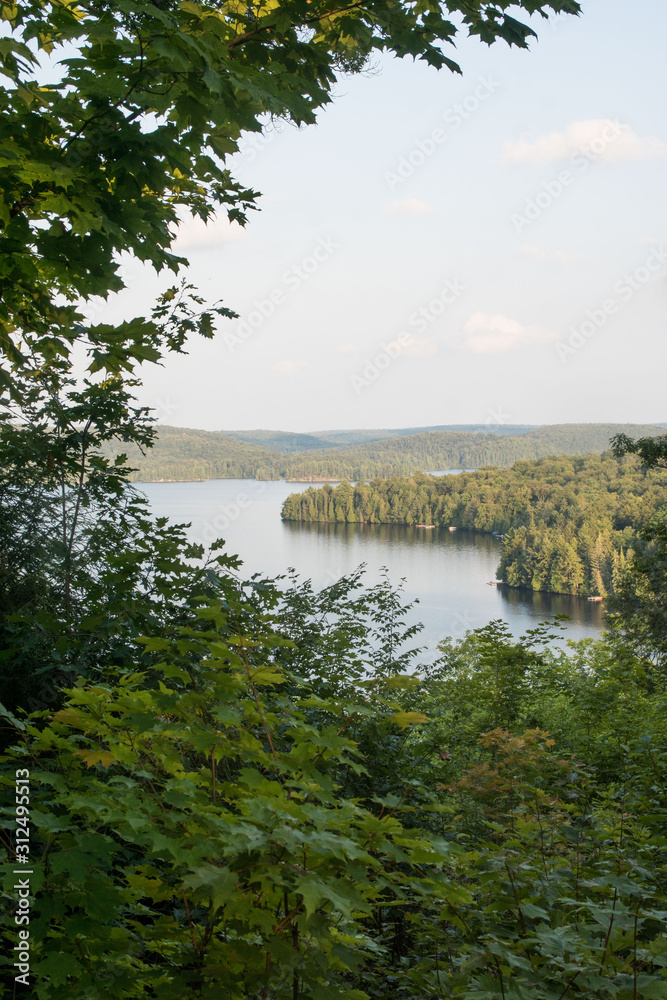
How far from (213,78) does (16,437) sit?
2.37m

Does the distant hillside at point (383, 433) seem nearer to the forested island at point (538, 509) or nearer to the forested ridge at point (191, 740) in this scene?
the forested island at point (538, 509)

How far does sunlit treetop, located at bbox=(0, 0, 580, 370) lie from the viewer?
1927 mm

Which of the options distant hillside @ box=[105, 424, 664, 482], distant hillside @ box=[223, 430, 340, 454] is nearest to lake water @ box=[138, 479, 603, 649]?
distant hillside @ box=[105, 424, 664, 482]

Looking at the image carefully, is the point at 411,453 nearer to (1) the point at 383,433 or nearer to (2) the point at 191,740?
(1) the point at 383,433

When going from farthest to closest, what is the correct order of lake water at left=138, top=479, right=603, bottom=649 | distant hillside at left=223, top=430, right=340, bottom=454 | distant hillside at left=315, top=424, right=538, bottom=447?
distant hillside at left=315, top=424, right=538, bottom=447, distant hillside at left=223, top=430, right=340, bottom=454, lake water at left=138, top=479, right=603, bottom=649

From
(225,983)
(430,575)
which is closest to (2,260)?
(225,983)

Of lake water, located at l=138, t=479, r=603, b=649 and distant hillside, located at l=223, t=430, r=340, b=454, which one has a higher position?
distant hillside, located at l=223, t=430, r=340, b=454

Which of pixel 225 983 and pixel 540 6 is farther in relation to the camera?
pixel 540 6

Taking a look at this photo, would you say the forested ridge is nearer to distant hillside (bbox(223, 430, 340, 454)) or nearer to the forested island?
the forested island

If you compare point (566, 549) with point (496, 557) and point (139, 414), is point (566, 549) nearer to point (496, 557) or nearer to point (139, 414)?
point (496, 557)

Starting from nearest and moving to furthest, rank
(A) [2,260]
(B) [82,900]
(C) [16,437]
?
1. (B) [82,900]
2. (A) [2,260]
3. (C) [16,437]

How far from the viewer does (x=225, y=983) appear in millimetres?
1225

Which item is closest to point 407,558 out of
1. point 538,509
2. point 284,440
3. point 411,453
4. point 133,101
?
point 538,509

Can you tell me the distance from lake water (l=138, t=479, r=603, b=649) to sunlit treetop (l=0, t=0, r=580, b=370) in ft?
61.4
